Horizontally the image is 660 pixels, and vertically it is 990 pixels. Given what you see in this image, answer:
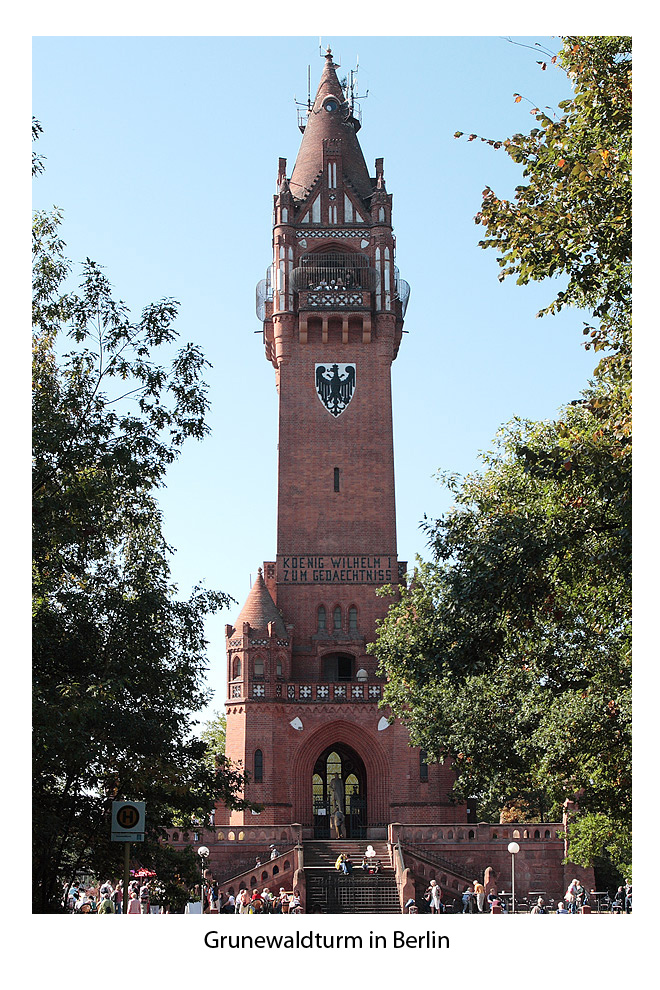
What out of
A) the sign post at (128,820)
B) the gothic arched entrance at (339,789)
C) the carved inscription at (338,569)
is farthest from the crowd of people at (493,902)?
the sign post at (128,820)

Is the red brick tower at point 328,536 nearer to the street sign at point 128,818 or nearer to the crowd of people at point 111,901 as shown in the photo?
the crowd of people at point 111,901

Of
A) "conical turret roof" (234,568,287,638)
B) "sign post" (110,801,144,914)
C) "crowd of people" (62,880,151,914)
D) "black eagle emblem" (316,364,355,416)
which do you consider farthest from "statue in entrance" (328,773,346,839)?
"sign post" (110,801,144,914)

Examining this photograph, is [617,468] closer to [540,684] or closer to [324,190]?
[540,684]

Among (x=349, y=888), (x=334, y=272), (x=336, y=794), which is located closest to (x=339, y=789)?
(x=336, y=794)

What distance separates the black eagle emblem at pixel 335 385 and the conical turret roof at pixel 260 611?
27.4ft

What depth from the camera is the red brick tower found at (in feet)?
160

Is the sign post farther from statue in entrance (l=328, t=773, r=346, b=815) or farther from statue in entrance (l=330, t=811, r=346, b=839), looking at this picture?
statue in entrance (l=328, t=773, r=346, b=815)

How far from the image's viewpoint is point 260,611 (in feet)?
165

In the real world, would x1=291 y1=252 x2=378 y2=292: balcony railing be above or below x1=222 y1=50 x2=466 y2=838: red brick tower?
above

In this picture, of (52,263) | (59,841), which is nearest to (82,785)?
(59,841)

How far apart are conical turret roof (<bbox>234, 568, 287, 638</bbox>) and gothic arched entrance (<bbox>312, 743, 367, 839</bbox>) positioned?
18.1ft

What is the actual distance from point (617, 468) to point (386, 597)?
3508 cm

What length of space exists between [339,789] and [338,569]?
29.3 feet

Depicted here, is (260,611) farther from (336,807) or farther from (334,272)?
(334,272)
